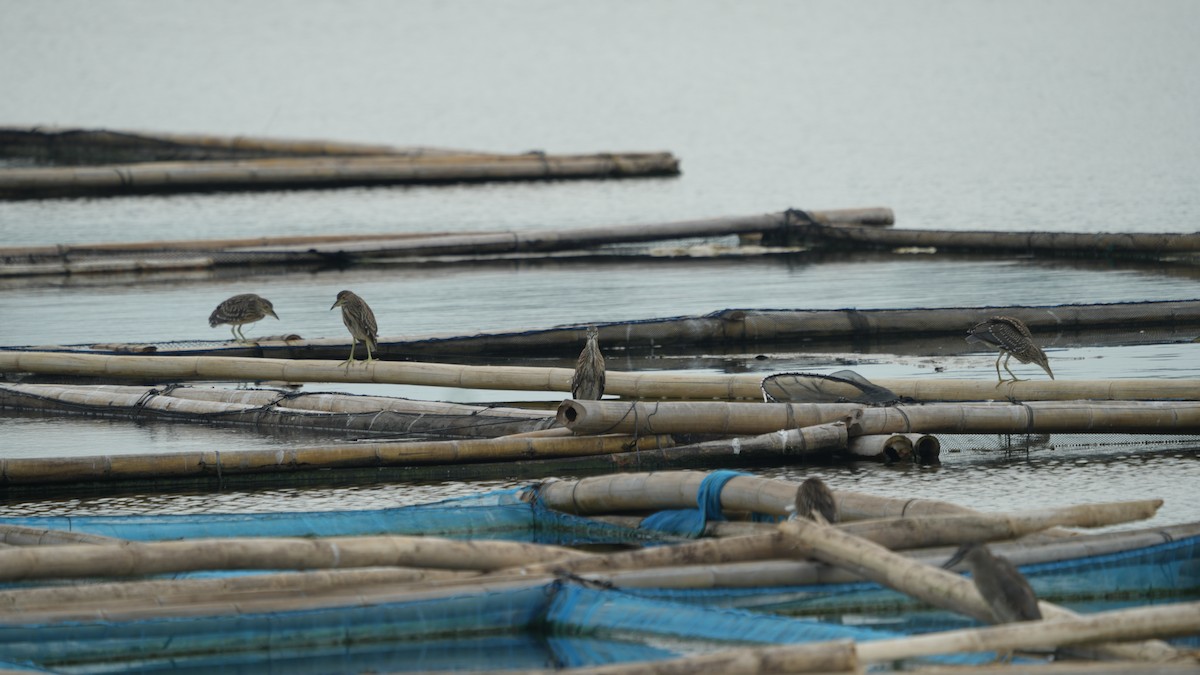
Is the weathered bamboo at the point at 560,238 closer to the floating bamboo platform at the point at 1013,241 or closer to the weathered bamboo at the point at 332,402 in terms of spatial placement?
the floating bamboo platform at the point at 1013,241

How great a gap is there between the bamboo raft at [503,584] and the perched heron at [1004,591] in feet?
0.29

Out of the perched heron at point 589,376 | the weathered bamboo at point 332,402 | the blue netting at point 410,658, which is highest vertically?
the perched heron at point 589,376

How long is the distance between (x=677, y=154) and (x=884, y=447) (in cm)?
2745

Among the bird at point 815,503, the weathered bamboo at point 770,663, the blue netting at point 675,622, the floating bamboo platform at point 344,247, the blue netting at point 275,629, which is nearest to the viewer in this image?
the weathered bamboo at point 770,663

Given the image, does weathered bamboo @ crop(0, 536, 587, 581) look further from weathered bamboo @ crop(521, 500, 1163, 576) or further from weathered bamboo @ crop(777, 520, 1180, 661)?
weathered bamboo @ crop(777, 520, 1180, 661)

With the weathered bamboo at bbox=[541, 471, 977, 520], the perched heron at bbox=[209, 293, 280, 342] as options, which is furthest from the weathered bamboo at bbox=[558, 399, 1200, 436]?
the perched heron at bbox=[209, 293, 280, 342]

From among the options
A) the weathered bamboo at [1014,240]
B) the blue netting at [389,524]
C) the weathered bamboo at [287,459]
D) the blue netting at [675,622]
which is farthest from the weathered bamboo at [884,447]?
the weathered bamboo at [1014,240]

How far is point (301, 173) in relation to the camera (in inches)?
1169

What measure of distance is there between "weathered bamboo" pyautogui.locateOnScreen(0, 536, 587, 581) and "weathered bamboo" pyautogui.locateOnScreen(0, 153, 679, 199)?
23042 mm

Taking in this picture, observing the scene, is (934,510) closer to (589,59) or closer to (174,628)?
(174,628)

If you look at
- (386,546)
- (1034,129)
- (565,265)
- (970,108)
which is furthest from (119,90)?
(386,546)

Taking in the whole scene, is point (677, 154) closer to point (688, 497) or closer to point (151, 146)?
point (151, 146)

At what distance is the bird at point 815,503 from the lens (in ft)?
24.7

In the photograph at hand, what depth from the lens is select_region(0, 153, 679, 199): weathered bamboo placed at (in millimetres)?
29062
